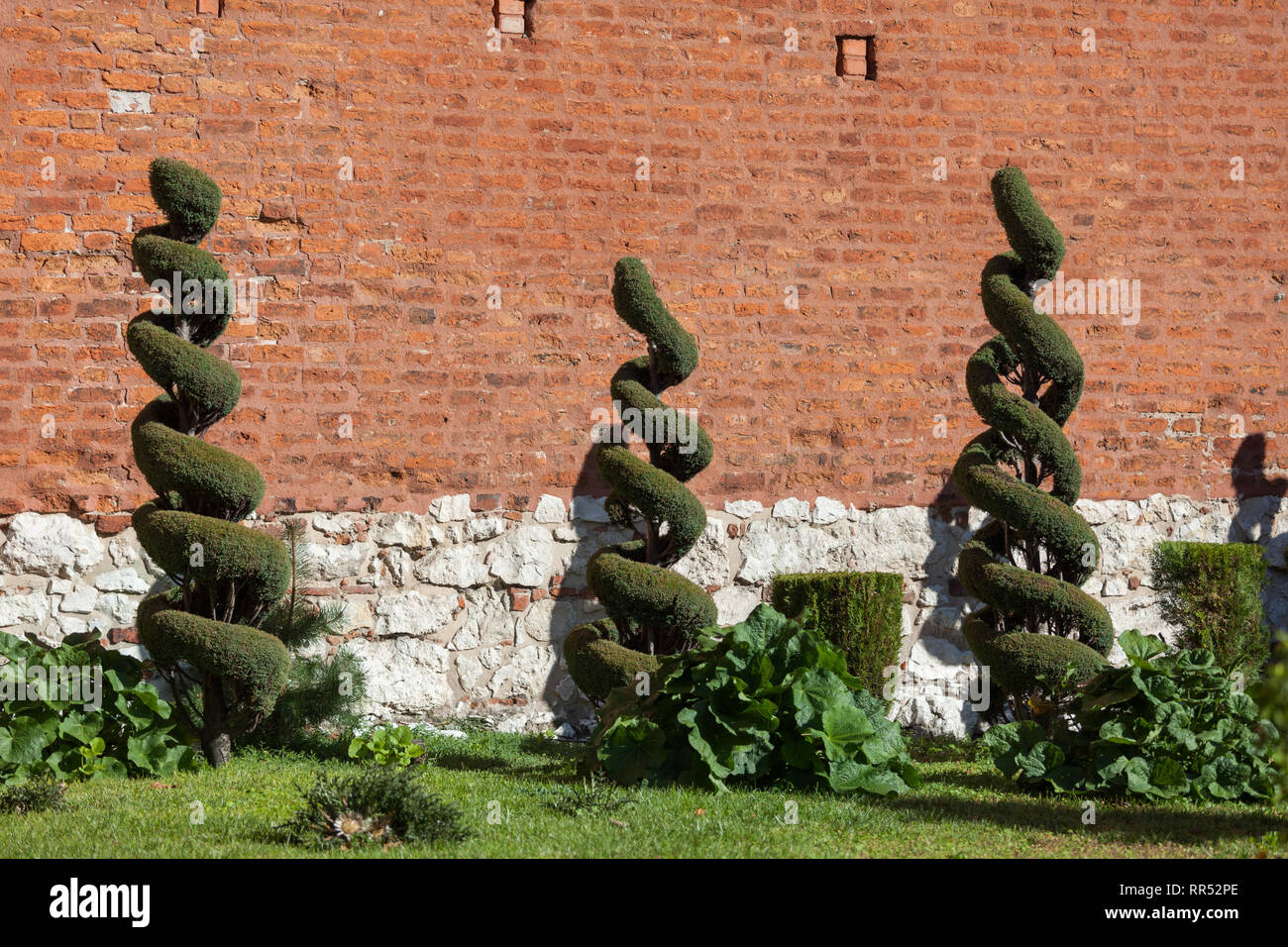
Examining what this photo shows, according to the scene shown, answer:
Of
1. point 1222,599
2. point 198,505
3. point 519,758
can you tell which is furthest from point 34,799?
point 1222,599

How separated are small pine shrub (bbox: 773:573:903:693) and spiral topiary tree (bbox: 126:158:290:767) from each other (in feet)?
9.06

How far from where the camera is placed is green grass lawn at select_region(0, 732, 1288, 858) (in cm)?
411

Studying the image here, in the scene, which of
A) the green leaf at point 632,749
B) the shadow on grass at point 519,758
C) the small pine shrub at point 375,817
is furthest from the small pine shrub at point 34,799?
the green leaf at point 632,749

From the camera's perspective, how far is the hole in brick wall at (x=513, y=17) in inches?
286

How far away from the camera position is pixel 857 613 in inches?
269

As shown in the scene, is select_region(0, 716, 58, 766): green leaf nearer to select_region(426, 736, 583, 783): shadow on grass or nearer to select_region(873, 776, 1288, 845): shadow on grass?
select_region(426, 736, 583, 783): shadow on grass

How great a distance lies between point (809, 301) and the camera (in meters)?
7.50

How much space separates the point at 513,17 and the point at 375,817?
16.0 feet

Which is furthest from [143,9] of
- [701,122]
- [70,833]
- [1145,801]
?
[1145,801]

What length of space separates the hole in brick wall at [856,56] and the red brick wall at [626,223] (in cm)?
6

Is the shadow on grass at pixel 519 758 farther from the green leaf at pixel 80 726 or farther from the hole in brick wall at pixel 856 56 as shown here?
the hole in brick wall at pixel 856 56

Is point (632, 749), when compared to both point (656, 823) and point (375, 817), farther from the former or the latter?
point (375, 817)

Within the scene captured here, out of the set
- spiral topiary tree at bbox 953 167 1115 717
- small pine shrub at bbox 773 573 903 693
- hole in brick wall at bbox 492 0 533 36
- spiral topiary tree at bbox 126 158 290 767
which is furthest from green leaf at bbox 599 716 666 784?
hole in brick wall at bbox 492 0 533 36

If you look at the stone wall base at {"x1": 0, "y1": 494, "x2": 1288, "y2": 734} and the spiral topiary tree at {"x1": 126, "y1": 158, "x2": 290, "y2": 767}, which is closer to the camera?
the spiral topiary tree at {"x1": 126, "y1": 158, "x2": 290, "y2": 767}
